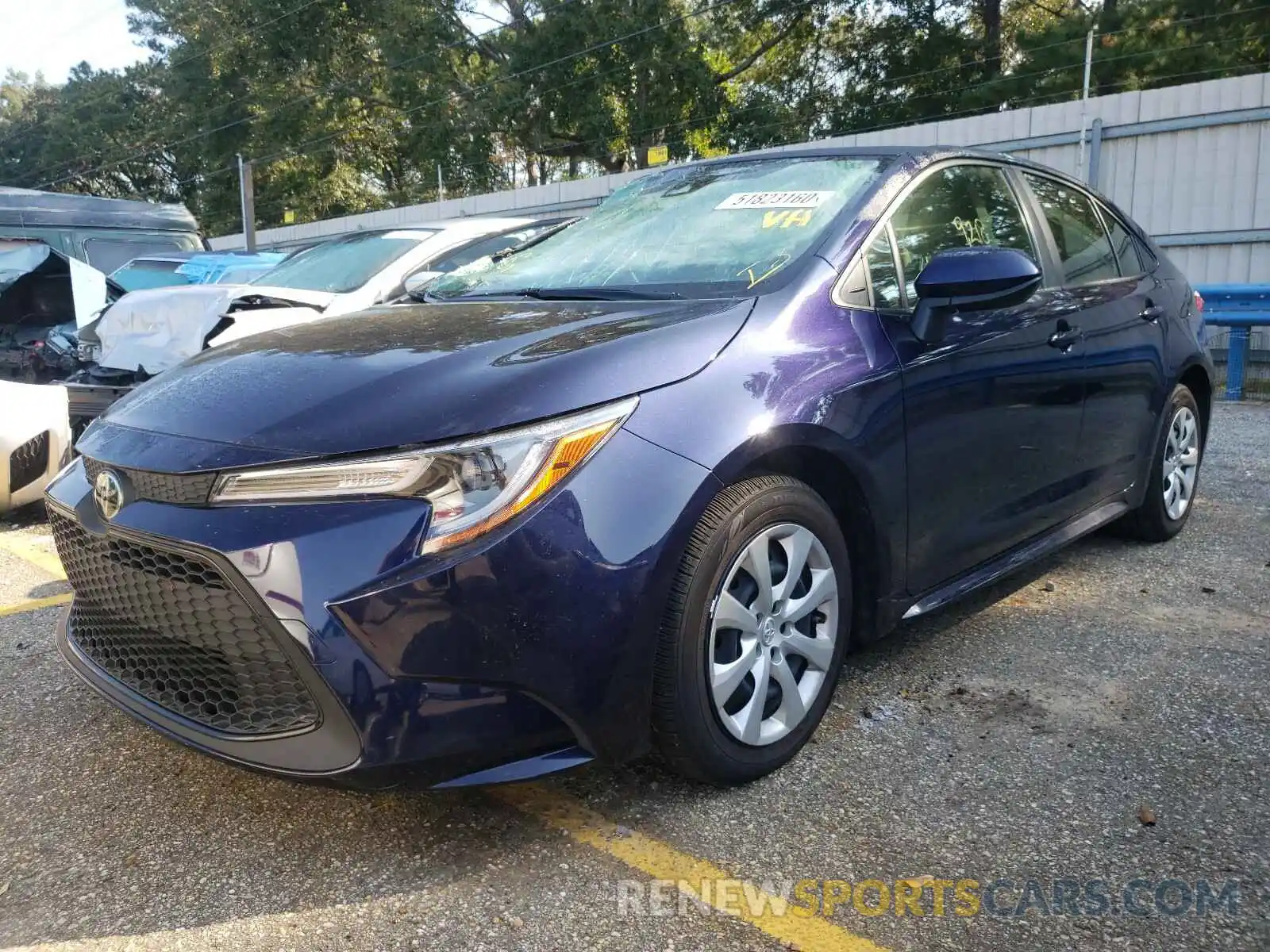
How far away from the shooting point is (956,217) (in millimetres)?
3168

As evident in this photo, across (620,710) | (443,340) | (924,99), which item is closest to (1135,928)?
(620,710)

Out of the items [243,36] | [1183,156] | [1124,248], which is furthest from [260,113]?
[1124,248]

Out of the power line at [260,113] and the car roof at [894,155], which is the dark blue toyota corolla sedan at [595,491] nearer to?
the car roof at [894,155]

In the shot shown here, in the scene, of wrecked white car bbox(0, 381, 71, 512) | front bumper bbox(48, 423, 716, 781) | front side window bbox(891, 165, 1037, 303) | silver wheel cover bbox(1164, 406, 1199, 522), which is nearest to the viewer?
front bumper bbox(48, 423, 716, 781)

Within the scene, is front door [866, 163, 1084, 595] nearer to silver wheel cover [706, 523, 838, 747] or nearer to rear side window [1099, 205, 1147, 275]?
silver wheel cover [706, 523, 838, 747]

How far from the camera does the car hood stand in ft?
6.56

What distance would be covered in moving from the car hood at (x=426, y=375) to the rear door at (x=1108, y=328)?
1.63 meters

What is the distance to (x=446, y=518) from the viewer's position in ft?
6.24

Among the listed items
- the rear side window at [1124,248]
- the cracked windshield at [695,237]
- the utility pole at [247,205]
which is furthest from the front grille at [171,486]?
the utility pole at [247,205]

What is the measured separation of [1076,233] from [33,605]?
164 inches

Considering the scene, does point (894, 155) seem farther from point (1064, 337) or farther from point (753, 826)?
point (753, 826)

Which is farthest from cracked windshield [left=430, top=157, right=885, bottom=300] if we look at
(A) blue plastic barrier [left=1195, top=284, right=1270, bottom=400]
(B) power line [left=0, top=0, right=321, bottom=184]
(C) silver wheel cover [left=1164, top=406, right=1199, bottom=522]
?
(B) power line [left=0, top=0, right=321, bottom=184]

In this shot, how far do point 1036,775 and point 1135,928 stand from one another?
0.57 m

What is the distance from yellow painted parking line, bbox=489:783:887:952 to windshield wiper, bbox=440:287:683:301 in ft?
4.14
